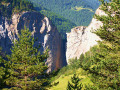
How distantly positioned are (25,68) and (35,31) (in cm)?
6921

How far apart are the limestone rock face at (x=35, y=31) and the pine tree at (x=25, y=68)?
56.1 metres

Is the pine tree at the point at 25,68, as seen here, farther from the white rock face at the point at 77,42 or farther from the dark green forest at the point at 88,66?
the white rock face at the point at 77,42

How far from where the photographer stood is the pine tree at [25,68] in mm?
14766

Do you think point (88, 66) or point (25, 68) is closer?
point (88, 66)

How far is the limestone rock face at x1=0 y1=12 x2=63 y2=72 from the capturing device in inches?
2987

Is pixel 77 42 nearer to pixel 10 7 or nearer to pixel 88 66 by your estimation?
pixel 10 7

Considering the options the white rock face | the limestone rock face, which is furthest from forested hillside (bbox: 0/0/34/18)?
the white rock face

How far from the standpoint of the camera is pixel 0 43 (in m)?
72.6

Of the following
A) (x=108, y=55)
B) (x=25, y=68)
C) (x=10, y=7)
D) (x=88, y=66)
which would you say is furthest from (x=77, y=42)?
(x=88, y=66)

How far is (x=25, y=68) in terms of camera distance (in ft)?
50.4

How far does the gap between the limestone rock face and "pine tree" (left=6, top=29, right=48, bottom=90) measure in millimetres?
56127

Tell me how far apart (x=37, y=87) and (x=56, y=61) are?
3134 inches

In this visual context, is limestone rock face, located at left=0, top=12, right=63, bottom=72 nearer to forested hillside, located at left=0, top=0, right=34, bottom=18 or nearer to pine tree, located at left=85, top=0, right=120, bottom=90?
forested hillside, located at left=0, top=0, right=34, bottom=18

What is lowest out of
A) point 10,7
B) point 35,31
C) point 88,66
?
point 88,66
